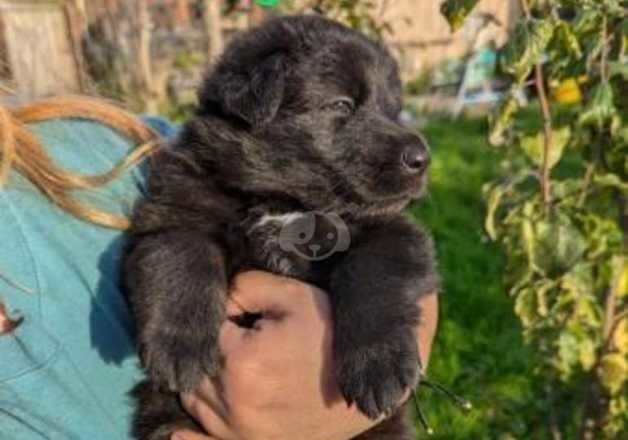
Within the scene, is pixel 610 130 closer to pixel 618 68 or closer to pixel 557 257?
pixel 618 68

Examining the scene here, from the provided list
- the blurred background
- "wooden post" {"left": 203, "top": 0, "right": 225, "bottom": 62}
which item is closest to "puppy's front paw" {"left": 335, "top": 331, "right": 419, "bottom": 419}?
the blurred background

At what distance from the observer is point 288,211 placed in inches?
91.6

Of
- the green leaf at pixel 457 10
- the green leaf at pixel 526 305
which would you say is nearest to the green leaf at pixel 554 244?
the green leaf at pixel 526 305

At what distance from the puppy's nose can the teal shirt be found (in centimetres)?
66

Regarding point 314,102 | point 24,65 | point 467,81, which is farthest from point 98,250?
point 467,81

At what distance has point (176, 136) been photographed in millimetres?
2504

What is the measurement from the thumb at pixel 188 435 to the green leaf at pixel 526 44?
3.86ft

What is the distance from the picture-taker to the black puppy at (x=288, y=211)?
6.69ft

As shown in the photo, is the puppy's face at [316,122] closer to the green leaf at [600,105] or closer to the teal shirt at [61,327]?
the teal shirt at [61,327]

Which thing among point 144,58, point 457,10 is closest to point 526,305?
point 457,10

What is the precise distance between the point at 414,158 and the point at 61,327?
841 mm

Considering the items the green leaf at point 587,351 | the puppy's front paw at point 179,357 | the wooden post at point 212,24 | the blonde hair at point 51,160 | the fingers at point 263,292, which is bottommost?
the wooden post at point 212,24

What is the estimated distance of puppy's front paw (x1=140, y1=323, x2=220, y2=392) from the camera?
2020 mm

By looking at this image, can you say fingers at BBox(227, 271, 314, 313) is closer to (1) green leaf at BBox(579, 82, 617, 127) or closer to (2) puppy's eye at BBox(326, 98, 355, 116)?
(2) puppy's eye at BBox(326, 98, 355, 116)
